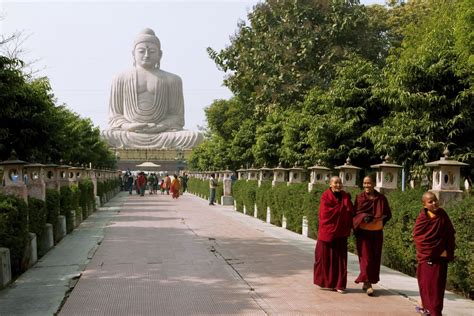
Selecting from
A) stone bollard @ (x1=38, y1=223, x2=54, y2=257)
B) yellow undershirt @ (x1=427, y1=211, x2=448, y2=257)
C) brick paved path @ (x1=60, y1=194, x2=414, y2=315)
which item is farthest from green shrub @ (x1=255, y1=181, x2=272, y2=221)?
yellow undershirt @ (x1=427, y1=211, x2=448, y2=257)

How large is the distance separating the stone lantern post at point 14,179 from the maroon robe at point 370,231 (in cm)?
530

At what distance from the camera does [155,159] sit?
64.7 meters

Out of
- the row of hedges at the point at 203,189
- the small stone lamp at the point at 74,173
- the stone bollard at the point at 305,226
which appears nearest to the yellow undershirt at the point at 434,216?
the stone bollard at the point at 305,226

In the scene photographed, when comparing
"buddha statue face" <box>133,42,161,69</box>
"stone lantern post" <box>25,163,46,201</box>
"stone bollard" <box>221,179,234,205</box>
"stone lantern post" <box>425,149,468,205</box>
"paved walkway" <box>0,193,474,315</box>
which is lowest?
"paved walkway" <box>0,193,474,315</box>

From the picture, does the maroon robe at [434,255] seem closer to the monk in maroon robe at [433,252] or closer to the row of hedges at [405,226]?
the monk in maroon robe at [433,252]

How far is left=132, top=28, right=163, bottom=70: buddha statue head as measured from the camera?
6316 centimetres

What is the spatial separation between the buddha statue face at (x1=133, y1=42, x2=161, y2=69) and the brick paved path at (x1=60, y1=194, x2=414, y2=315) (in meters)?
50.1

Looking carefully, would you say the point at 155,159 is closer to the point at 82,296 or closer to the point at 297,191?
the point at 297,191

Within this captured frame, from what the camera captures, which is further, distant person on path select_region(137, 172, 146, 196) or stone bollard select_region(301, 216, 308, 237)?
distant person on path select_region(137, 172, 146, 196)

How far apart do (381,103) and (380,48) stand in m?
9.90

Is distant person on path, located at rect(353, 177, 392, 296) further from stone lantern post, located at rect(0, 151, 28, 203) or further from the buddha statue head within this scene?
the buddha statue head

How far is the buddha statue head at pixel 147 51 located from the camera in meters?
63.2

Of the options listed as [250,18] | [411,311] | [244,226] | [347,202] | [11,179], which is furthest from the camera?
[250,18]

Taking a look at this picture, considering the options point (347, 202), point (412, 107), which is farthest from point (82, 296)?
point (412, 107)
